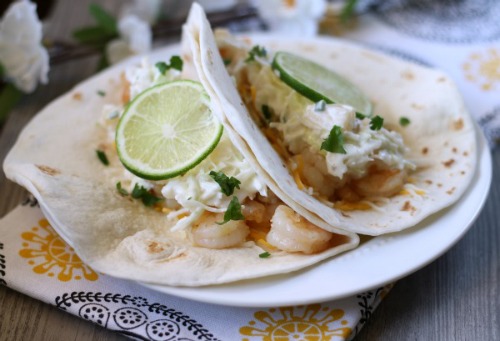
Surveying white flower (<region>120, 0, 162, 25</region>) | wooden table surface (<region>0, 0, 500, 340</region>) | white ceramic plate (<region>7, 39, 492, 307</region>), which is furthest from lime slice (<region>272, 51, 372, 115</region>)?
white flower (<region>120, 0, 162, 25</region>)

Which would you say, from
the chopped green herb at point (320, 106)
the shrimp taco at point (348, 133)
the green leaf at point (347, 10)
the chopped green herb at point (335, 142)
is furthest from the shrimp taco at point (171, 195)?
the green leaf at point (347, 10)

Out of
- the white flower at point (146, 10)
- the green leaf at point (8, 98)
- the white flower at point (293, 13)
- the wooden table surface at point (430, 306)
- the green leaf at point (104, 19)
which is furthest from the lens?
the white flower at point (146, 10)

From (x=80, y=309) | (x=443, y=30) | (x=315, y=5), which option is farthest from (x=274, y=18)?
(x=80, y=309)

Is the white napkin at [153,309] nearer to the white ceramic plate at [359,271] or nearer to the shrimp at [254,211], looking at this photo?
the white ceramic plate at [359,271]

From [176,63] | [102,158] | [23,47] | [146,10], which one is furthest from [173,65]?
[146,10]

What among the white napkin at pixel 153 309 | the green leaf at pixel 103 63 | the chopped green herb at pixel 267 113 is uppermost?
the chopped green herb at pixel 267 113

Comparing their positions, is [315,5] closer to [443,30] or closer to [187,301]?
[443,30]

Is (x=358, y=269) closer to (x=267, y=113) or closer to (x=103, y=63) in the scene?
(x=267, y=113)
